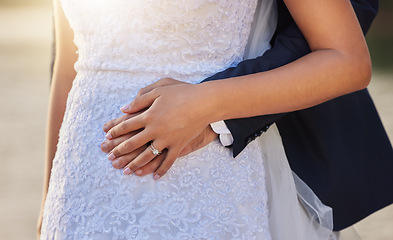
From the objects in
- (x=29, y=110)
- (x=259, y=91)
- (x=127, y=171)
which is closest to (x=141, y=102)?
(x=127, y=171)

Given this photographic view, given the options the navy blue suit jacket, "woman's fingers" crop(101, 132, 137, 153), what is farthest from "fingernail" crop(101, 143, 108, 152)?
the navy blue suit jacket

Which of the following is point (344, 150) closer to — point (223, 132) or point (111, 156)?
point (223, 132)

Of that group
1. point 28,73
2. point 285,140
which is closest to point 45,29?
point 28,73

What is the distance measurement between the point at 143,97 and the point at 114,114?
4.9 inches

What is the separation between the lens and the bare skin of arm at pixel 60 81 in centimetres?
178

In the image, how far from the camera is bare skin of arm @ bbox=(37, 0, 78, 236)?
5.83 ft

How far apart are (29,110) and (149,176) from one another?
22.6ft

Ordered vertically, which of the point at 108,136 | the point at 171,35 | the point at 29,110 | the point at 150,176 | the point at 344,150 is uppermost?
the point at 171,35

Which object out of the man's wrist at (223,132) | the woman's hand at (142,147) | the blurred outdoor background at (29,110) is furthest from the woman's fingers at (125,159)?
the blurred outdoor background at (29,110)

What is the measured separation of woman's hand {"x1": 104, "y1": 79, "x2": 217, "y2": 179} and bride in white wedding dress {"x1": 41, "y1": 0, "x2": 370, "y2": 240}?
0.16 feet

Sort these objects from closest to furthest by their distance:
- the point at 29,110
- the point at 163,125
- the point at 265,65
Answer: the point at 163,125 < the point at 265,65 < the point at 29,110

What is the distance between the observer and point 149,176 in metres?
1.38

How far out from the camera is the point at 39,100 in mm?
8289

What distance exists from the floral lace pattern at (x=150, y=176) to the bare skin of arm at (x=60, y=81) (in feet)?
0.87
